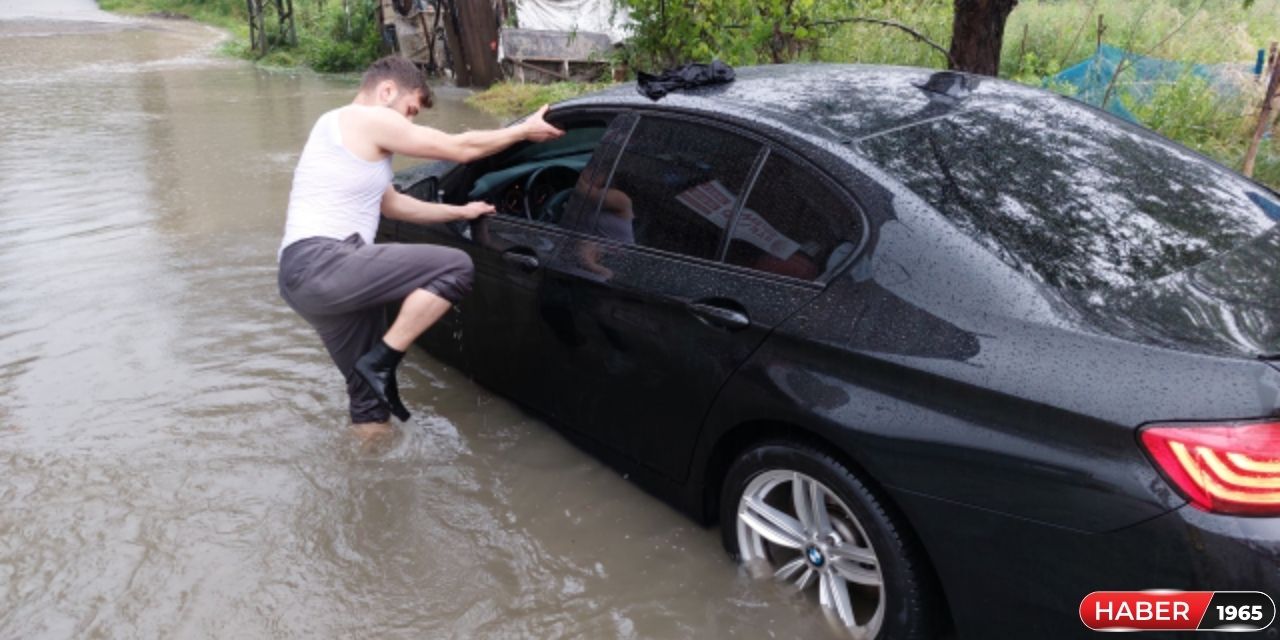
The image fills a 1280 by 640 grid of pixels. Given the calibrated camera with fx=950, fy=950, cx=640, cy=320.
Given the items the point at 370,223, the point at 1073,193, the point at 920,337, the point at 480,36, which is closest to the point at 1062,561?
the point at 920,337

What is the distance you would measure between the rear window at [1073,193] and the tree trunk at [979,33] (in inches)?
146

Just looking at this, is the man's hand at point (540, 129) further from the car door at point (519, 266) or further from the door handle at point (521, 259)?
the door handle at point (521, 259)

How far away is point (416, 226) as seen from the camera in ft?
14.7

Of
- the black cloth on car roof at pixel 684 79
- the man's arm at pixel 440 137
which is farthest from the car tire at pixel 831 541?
the man's arm at pixel 440 137

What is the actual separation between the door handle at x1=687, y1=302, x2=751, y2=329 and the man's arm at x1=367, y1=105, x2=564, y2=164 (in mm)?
1222

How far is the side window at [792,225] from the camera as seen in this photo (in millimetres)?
2666

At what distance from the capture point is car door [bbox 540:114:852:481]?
2.84 meters

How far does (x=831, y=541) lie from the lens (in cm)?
275

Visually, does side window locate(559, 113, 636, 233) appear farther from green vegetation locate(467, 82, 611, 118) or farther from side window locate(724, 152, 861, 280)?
green vegetation locate(467, 82, 611, 118)

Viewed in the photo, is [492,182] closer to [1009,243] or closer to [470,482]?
[470,482]

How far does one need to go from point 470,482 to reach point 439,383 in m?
1.07

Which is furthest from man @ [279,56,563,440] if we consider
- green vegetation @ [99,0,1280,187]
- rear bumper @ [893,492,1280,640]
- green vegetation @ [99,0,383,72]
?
green vegetation @ [99,0,383,72]

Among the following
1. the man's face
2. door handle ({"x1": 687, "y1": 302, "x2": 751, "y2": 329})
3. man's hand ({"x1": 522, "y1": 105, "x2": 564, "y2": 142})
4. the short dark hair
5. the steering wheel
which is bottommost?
door handle ({"x1": 687, "y1": 302, "x2": 751, "y2": 329})

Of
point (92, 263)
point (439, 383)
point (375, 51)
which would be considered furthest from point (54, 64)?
point (439, 383)
